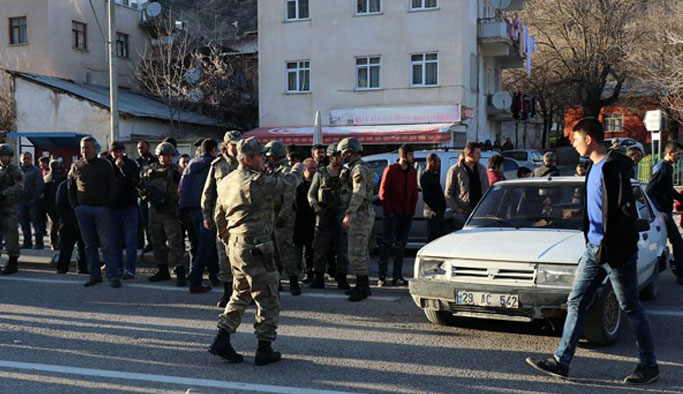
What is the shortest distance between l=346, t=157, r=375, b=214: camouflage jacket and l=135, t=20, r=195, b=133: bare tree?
24098mm

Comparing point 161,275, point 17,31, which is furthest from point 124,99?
point 161,275

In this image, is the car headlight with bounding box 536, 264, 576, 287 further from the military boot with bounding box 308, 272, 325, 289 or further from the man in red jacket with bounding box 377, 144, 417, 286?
the military boot with bounding box 308, 272, 325, 289

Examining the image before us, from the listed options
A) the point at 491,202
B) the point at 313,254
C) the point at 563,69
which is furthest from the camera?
the point at 563,69

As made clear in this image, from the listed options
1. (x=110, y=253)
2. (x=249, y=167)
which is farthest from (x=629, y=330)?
(x=110, y=253)

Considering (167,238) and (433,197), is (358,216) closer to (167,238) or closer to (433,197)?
(433,197)

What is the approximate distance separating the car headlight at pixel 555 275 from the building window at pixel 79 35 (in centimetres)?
3436

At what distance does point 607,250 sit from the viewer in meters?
5.05

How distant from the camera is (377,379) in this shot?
5.41 meters

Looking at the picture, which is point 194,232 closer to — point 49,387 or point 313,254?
point 313,254

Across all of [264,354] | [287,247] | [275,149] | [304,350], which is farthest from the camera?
[287,247]

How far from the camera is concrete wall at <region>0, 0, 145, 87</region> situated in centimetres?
3494

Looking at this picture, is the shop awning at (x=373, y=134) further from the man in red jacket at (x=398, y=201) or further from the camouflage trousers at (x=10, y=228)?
the camouflage trousers at (x=10, y=228)

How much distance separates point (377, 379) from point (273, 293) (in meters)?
1.06

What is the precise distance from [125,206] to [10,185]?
1884mm
